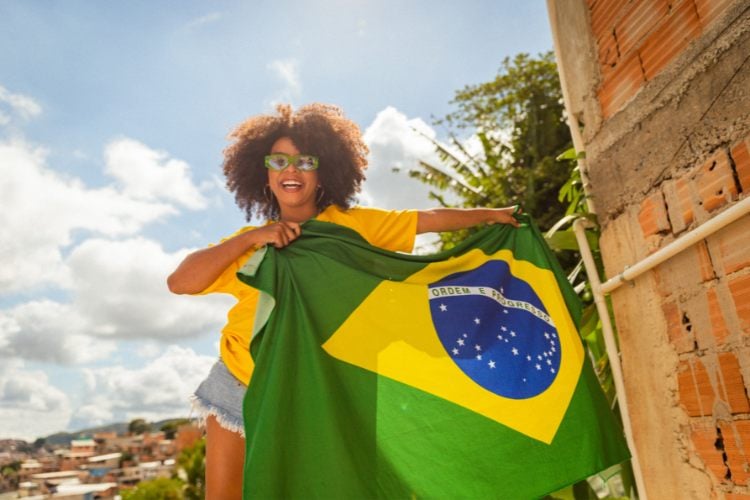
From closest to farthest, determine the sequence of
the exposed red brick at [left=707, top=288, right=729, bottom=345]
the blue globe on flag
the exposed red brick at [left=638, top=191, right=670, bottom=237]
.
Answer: the exposed red brick at [left=707, top=288, right=729, bottom=345] < the exposed red brick at [left=638, top=191, right=670, bottom=237] < the blue globe on flag

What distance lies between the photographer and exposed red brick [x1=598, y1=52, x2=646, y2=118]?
5.55ft

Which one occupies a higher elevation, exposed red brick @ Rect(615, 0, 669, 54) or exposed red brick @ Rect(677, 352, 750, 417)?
exposed red brick @ Rect(615, 0, 669, 54)

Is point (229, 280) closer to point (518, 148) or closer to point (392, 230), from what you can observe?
point (392, 230)

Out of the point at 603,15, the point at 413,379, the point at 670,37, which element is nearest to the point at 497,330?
the point at 413,379

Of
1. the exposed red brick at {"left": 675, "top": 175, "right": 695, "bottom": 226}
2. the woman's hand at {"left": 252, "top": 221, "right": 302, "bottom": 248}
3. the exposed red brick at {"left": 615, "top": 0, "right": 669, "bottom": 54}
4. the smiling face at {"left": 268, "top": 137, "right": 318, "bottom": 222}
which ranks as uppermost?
the exposed red brick at {"left": 615, "top": 0, "right": 669, "bottom": 54}

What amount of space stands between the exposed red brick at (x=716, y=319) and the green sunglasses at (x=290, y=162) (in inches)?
56.1

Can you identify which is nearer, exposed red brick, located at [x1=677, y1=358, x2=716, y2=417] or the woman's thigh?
exposed red brick, located at [x1=677, y1=358, x2=716, y2=417]

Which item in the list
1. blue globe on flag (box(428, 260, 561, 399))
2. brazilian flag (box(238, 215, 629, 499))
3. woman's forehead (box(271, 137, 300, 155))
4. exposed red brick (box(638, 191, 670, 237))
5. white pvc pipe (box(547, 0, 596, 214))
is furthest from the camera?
woman's forehead (box(271, 137, 300, 155))

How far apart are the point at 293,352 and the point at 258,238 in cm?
42

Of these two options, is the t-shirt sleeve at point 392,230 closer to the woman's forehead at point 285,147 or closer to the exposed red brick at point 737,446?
the woman's forehead at point 285,147

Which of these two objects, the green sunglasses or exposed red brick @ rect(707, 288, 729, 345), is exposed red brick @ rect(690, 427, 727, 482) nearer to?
exposed red brick @ rect(707, 288, 729, 345)

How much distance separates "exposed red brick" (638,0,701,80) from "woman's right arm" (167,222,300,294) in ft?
4.22

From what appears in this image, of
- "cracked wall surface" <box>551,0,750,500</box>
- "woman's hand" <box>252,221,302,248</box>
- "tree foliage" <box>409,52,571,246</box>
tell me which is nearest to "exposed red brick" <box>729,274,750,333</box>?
"cracked wall surface" <box>551,0,750,500</box>

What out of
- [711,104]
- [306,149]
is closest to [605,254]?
[711,104]
